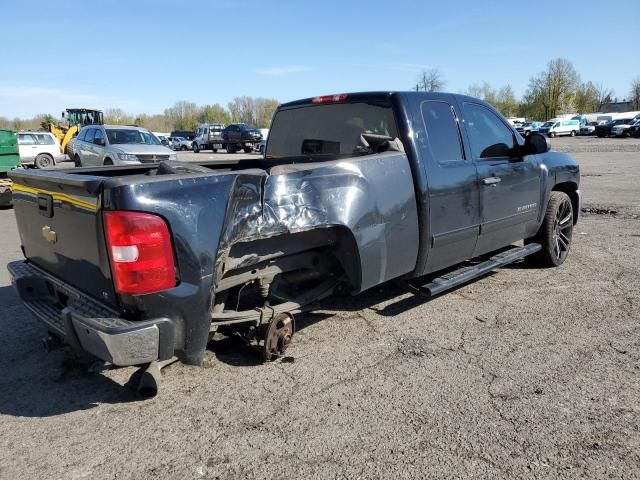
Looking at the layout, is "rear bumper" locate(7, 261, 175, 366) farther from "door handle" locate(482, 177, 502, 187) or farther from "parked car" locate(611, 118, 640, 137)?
"parked car" locate(611, 118, 640, 137)

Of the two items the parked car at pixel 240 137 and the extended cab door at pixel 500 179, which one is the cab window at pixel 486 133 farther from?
the parked car at pixel 240 137

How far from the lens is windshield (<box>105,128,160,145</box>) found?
15.7 meters

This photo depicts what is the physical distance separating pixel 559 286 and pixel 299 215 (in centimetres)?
340

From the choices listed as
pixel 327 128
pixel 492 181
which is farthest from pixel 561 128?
pixel 327 128

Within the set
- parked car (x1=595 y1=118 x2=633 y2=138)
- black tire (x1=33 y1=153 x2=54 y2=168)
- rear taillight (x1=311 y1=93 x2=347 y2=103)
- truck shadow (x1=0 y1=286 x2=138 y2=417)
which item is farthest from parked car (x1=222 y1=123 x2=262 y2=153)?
parked car (x1=595 y1=118 x2=633 y2=138)

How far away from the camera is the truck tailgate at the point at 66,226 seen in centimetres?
281

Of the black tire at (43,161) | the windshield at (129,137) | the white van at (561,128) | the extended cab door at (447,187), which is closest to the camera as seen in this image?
the extended cab door at (447,187)

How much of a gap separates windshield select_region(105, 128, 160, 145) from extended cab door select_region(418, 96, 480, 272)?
1328 centimetres

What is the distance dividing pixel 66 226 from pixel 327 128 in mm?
2597

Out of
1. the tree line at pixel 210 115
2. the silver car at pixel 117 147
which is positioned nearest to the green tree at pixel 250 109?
the tree line at pixel 210 115

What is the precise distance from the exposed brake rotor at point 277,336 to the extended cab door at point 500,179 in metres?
2.19

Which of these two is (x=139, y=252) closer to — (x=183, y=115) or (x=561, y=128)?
(x=561, y=128)

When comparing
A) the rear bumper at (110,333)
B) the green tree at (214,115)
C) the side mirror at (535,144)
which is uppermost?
the green tree at (214,115)

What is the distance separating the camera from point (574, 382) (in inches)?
131
